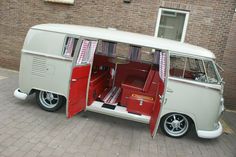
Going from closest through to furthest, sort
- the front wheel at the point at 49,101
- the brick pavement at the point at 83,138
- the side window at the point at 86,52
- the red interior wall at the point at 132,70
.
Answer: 1. the brick pavement at the point at 83,138
2. the side window at the point at 86,52
3. the front wheel at the point at 49,101
4. the red interior wall at the point at 132,70

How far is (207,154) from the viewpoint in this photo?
4699 mm

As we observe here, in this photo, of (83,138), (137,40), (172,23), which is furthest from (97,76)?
(172,23)

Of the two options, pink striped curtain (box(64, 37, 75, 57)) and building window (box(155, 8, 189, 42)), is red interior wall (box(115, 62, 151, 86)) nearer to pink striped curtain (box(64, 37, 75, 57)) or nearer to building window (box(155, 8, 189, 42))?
pink striped curtain (box(64, 37, 75, 57))

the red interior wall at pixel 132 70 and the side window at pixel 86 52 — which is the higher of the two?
the side window at pixel 86 52

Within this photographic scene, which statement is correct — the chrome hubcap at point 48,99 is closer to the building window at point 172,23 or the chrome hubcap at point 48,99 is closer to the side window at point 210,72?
the side window at point 210,72

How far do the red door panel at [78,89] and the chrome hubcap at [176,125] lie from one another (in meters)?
1.93

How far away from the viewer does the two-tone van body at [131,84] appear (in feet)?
15.6

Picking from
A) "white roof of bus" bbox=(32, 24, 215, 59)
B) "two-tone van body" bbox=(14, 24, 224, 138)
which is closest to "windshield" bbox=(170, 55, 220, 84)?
"two-tone van body" bbox=(14, 24, 224, 138)

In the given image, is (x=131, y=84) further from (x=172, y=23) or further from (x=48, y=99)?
(x=172, y=23)

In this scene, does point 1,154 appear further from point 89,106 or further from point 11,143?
point 89,106

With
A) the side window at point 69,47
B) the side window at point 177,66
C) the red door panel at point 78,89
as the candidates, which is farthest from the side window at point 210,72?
the side window at point 69,47

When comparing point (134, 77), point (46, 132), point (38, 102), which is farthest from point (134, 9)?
point (46, 132)

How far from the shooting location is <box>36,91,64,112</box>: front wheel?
547 cm

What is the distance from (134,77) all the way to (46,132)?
2.95 metres
